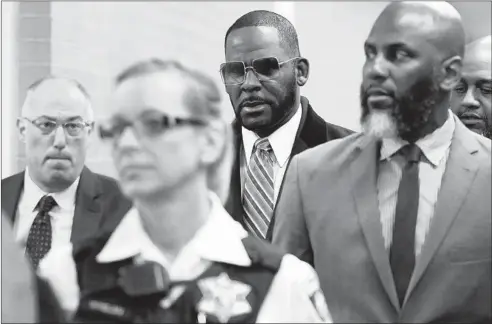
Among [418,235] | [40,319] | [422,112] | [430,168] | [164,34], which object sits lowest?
[40,319]

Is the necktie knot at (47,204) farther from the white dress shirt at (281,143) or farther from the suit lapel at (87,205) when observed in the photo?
the white dress shirt at (281,143)

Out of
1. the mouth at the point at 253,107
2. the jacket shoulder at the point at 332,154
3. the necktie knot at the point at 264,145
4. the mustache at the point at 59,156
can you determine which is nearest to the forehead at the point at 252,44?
the mouth at the point at 253,107

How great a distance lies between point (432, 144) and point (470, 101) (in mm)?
478

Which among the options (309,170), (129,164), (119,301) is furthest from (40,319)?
(309,170)

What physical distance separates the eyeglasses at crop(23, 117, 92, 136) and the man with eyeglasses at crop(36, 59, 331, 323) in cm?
38

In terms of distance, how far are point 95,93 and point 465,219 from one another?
783 mm

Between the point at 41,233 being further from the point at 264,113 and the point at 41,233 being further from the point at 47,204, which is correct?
the point at 264,113

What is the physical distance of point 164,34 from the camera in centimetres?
198

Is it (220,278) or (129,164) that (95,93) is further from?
(220,278)

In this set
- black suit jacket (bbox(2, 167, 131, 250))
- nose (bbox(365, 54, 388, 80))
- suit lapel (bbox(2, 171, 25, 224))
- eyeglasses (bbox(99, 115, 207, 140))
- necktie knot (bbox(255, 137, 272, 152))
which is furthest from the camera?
necktie knot (bbox(255, 137, 272, 152))

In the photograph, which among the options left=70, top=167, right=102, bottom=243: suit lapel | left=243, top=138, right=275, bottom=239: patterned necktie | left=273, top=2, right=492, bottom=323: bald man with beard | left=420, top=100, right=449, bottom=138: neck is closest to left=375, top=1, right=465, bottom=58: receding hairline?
left=273, top=2, right=492, bottom=323: bald man with beard

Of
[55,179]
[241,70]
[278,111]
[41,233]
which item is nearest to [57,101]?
[55,179]

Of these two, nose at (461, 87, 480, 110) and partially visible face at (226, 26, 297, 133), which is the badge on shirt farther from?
nose at (461, 87, 480, 110)

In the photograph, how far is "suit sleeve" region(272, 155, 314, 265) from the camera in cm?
188
